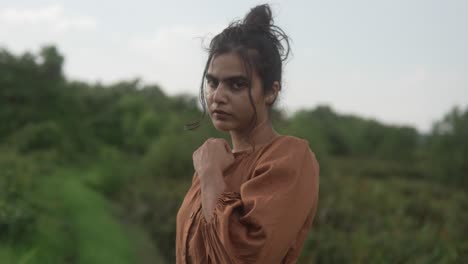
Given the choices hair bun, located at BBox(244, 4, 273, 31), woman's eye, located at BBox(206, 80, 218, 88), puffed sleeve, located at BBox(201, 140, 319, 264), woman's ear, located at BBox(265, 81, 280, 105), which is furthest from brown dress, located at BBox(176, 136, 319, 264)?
hair bun, located at BBox(244, 4, 273, 31)

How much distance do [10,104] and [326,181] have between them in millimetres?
15177

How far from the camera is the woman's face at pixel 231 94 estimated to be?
5.37 ft

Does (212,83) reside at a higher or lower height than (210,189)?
higher

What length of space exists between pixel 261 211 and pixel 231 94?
0.41m

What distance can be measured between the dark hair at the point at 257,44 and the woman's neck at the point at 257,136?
0.13 feet

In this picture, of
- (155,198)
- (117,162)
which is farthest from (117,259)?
(117,162)

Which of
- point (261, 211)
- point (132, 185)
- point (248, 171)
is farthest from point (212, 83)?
point (132, 185)

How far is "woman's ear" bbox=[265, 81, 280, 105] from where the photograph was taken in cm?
171

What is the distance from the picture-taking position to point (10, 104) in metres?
23.0

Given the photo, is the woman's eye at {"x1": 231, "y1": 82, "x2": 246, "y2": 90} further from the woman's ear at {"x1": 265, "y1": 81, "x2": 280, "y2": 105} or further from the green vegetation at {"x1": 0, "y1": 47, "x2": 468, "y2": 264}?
the green vegetation at {"x1": 0, "y1": 47, "x2": 468, "y2": 264}

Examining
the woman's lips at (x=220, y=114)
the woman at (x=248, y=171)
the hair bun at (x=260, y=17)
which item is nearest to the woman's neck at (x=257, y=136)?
the woman at (x=248, y=171)

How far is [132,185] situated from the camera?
647 inches

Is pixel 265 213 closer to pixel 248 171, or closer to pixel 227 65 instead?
pixel 248 171

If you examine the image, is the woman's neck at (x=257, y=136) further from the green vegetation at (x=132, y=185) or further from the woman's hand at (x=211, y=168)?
the green vegetation at (x=132, y=185)
